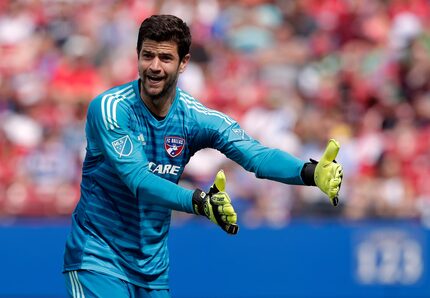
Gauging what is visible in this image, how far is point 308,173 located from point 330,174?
0.22m

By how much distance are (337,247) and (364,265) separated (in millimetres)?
364

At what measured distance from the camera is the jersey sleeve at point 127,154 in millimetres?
5562

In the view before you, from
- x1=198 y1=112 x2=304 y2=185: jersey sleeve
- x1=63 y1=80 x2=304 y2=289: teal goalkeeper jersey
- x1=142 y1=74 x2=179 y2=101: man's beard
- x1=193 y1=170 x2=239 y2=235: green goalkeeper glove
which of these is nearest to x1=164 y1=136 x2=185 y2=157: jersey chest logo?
x1=63 y1=80 x2=304 y2=289: teal goalkeeper jersey

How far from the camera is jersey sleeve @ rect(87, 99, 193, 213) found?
5562mm

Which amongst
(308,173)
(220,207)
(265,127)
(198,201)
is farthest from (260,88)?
(220,207)

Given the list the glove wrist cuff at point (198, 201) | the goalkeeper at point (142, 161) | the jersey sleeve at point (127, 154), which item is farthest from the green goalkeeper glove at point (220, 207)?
the goalkeeper at point (142, 161)

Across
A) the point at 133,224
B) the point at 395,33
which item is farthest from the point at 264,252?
the point at 133,224

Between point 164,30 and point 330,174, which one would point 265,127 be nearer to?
point 164,30

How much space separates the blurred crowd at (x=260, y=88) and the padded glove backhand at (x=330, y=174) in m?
6.03

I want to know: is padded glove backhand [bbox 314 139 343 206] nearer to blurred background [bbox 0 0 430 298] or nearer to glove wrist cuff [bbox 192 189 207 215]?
glove wrist cuff [bbox 192 189 207 215]

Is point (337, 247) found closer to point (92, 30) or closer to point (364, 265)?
point (364, 265)

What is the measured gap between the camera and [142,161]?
18.9 ft

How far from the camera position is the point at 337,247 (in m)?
11.8

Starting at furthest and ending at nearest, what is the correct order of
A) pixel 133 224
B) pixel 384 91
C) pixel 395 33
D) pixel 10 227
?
pixel 395 33 → pixel 384 91 → pixel 10 227 → pixel 133 224
